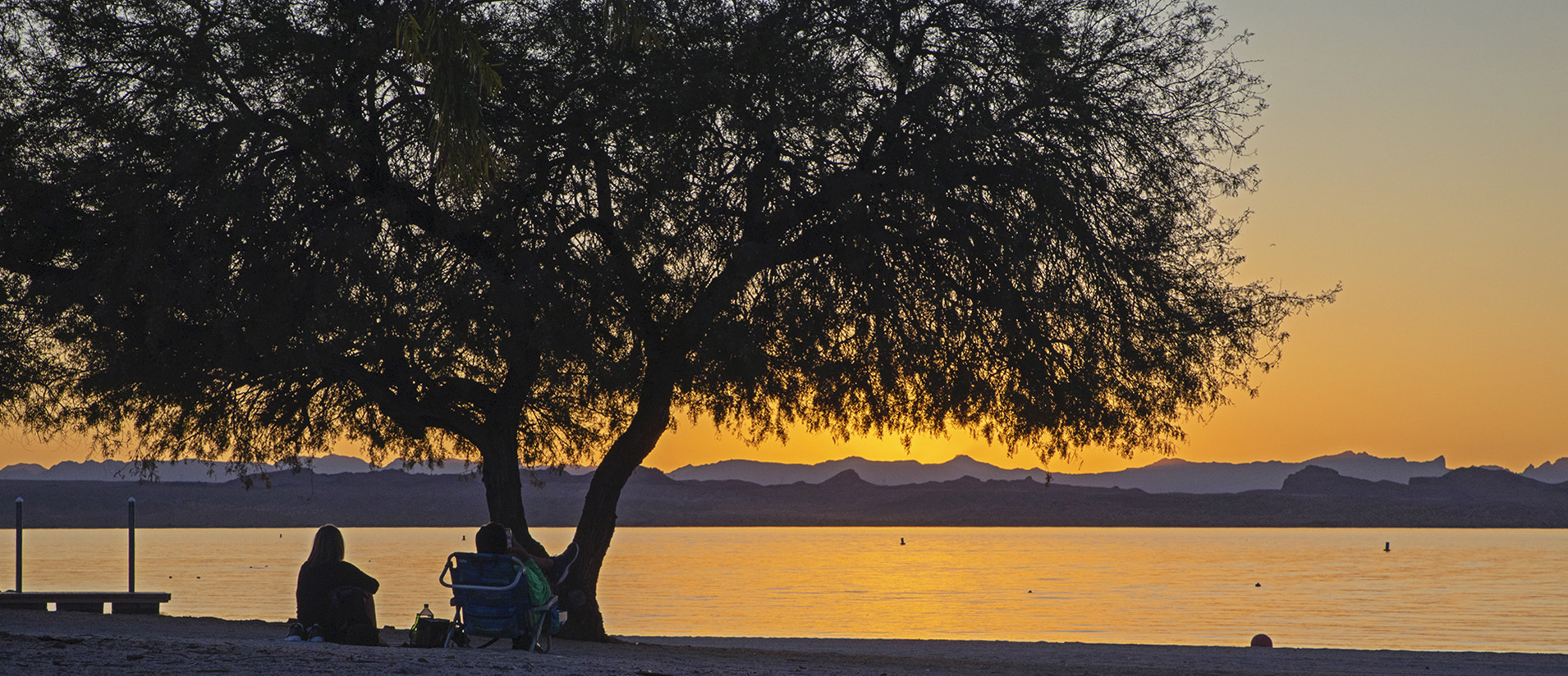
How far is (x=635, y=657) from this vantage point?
43.3 feet

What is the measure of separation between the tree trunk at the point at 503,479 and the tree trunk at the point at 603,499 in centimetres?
55

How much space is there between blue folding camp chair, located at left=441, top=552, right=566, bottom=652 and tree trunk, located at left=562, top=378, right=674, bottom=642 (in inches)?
152

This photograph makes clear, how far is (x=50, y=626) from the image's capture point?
14.5m

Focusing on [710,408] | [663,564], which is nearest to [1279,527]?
[663,564]

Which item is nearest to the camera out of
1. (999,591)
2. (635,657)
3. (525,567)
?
(525,567)

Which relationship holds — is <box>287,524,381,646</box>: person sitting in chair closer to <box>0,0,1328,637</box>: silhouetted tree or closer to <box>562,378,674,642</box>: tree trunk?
<box>0,0,1328,637</box>: silhouetted tree

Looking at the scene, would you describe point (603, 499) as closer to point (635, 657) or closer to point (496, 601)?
point (635, 657)

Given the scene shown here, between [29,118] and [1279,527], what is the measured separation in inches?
7186

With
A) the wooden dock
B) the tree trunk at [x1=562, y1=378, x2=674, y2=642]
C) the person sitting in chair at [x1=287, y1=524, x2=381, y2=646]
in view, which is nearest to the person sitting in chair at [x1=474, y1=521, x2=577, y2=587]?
the person sitting in chair at [x1=287, y1=524, x2=381, y2=646]

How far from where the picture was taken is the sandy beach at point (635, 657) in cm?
955

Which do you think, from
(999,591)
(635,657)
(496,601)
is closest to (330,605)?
(496,601)

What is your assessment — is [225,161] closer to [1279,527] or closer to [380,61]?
[380,61]

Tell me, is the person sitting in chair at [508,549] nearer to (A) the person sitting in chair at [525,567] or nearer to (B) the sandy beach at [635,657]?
(A) the person sitting in chair at [525,567]

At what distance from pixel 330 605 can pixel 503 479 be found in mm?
5213
